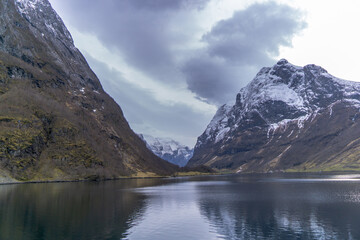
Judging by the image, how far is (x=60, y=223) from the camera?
2291 inches

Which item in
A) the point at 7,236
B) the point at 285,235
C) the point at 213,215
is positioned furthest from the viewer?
the point at 213,215

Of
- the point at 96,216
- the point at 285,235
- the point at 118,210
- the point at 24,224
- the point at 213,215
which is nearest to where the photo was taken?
the point at 285,235

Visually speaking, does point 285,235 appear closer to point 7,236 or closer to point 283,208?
point 283,208

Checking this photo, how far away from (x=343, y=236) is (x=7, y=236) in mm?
56257

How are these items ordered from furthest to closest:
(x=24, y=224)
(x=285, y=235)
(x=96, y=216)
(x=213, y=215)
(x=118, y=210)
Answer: (x=118, y=210), (x=213, y=215), (x=96, y=216), (x=24, y=224), (x=285, y=235)

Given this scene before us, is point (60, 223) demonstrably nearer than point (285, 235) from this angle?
No

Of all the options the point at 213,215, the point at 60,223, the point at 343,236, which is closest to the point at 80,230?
the point at 60,223

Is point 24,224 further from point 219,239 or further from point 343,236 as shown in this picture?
point 343,236

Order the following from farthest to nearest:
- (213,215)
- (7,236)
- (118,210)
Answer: (118,210)
(213,215)
(7,236)

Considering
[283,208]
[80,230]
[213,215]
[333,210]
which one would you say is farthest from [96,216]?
[333,210]

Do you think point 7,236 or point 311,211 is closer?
point 7,236

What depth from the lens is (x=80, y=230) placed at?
52500mm

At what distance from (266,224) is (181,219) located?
64.1ft

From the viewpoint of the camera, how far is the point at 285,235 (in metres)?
50.2
